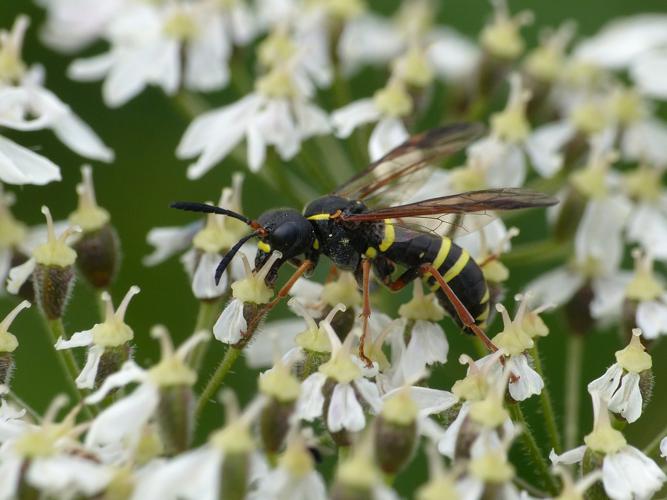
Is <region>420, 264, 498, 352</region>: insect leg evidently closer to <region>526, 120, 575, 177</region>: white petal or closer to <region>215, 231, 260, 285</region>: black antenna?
<region>215, 231, 260, 285</region>: black antenna

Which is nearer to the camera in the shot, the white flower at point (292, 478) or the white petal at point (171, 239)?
the white flower at point (292, 478)

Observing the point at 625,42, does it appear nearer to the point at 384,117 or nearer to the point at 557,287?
the point at 557,287

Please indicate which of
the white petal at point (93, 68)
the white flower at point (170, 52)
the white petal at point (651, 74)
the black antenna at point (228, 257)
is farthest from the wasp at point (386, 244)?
the white petal at point (651, 74)

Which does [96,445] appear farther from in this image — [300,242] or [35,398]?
[35,398]

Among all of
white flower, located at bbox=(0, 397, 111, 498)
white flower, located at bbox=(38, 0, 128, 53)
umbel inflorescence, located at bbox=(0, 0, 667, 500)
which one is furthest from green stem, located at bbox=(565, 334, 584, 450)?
white flower, located at bbox=(38, 0, 128, 53)

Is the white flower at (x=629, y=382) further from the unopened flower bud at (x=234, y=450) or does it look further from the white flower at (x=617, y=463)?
the unopened flower bud at (x=234, y=450)

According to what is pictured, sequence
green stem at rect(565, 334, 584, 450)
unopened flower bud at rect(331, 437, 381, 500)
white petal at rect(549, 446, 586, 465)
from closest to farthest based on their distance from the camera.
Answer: unopened flower bud at rect(331, 437, 381, 500) → white petal at rect(549, 446, 586, 465) → green stem at rect(565, 334, 584, 450)

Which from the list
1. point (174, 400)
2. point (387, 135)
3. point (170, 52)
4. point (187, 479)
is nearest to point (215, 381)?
point (174, 400)

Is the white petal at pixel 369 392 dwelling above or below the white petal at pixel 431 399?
above

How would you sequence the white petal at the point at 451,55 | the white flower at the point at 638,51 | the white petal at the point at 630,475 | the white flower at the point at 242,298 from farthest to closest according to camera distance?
the white petal at the point at 451,55 → the white flower at the point at 638,51 → the white flower at the point at 242,298 → the white petal at the point at 630,475
